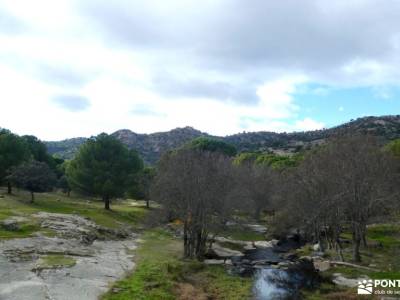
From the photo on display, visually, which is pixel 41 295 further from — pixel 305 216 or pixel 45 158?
pixel 45 158

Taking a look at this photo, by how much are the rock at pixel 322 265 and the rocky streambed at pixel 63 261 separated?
67.3ft

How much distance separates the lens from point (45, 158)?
399 ft

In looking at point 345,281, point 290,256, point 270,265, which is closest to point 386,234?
point 290,256

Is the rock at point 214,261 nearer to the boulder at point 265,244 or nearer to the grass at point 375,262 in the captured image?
the grass at point 375,262

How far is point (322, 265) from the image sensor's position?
49.1 m

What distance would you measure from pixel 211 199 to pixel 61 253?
1741 centimetres

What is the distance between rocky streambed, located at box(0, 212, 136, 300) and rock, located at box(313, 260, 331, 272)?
2051 centimetres

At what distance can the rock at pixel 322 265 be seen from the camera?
47.5 metres

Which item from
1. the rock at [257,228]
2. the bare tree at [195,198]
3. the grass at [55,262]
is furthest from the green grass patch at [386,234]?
the grass at [55,262]

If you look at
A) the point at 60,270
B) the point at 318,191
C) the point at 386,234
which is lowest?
the point at 386,234

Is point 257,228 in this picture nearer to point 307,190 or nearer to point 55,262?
point 307,190

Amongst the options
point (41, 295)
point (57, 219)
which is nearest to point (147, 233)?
point (57, 219)

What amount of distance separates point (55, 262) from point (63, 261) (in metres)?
0.93

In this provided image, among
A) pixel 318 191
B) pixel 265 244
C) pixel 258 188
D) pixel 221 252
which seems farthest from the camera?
pixel 258 188
